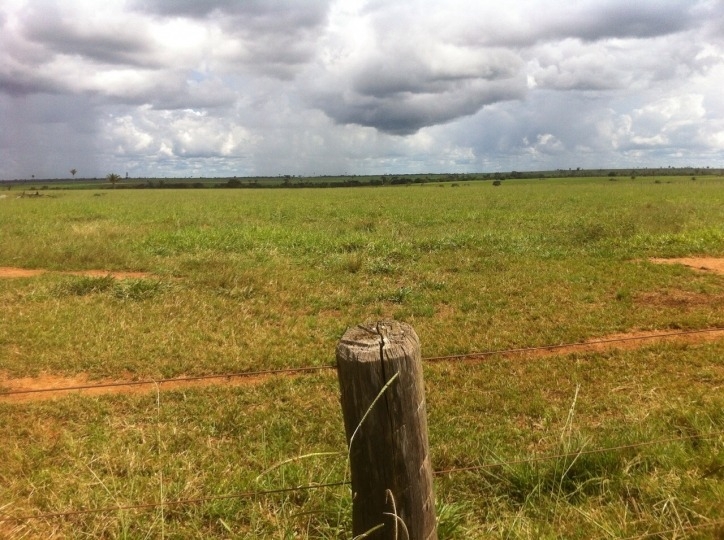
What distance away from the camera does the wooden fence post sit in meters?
1.87

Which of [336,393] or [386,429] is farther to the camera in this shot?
[336,393]

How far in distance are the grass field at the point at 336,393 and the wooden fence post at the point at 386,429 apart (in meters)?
0.59

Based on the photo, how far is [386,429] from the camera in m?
1.90

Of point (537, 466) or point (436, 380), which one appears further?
point (436, 380)

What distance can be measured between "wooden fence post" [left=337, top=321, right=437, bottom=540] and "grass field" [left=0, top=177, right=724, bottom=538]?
59cm

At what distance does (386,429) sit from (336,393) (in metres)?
3.72

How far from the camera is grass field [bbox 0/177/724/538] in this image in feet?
10.4

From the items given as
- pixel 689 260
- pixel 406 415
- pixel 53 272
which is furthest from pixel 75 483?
pixel 689 260

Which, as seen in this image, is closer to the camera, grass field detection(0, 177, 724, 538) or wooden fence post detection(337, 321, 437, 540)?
wooden fence post detection(337, 321, 437, 540)

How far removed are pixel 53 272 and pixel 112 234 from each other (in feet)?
21.4

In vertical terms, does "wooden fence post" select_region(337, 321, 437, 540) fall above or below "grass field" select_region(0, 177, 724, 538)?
above

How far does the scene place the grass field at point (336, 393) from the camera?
3184mm

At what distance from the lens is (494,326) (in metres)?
7.58

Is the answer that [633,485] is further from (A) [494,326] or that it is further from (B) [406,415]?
(A) [494,326]
